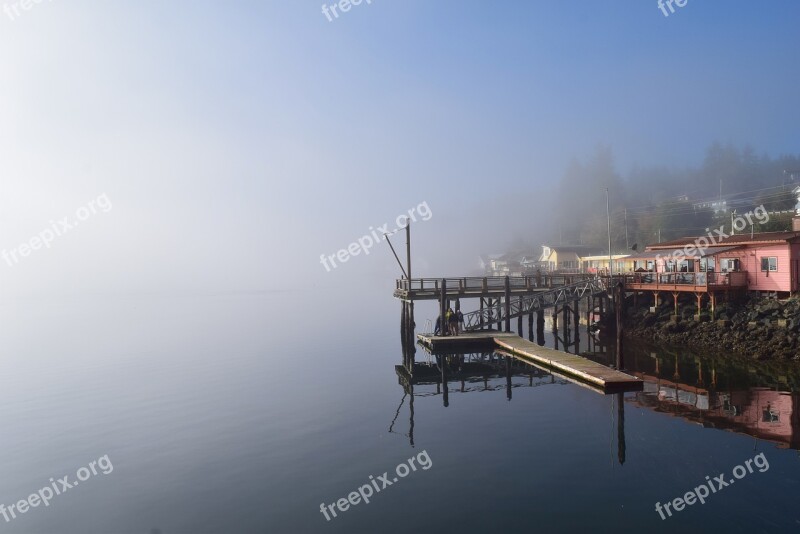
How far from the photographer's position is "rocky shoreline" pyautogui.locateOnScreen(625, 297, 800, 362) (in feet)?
104

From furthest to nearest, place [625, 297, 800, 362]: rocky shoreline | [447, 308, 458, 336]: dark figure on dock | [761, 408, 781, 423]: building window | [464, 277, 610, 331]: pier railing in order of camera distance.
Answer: [464, 277, 610, 331]: pier railing, [447, 308, 458, 336]: dark figure on dock, [625, 297, 800, 362]: rocky shoreline, [761, 408, 781, 423]: building window

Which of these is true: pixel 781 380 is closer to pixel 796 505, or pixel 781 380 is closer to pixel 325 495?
pixel 796 505

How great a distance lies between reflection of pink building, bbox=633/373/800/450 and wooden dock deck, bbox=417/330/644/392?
3.76 feet

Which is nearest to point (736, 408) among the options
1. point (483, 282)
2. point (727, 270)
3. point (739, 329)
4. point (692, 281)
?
point (739, 329)

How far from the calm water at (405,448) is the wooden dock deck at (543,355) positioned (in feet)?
2.94

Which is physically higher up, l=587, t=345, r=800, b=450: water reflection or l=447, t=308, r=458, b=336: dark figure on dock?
l=447, t=308, r=458, b=336: dark figure on dock

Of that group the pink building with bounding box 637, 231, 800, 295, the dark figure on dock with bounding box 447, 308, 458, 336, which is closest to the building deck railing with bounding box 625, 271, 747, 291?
the pink building with bounding box 637, 231, 800, 295

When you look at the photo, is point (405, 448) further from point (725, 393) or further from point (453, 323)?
point (453, 323)

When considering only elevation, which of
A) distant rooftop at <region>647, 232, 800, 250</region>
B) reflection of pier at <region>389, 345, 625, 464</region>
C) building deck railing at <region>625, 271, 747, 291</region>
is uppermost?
distant rooftop at <region>647, 232, 800, 250</region>

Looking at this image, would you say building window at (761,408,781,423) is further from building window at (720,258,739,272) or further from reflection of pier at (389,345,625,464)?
building window at (720,258,739,272)

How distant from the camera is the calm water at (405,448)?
48.8 feet

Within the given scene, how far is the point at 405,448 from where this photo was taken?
20.5 m

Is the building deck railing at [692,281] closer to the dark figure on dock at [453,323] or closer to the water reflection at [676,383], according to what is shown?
the water reflection at [676,383]

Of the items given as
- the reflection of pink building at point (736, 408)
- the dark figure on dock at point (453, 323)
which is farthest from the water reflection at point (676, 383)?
the dark figure on dock at point (453, 323)
